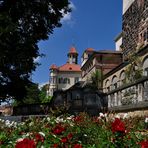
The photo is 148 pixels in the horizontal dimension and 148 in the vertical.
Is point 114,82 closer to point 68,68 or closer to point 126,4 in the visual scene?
point 126,4

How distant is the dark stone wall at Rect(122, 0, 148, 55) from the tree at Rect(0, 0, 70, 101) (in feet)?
66.4

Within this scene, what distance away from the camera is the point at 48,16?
64.8 ft

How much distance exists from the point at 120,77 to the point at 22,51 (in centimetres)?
2470

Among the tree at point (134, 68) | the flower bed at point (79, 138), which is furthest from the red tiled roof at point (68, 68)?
the flower bed at point (79, 138)

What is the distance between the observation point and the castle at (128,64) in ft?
42.3

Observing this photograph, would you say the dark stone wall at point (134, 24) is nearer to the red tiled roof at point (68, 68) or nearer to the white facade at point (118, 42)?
the white facade at point (118, 42)

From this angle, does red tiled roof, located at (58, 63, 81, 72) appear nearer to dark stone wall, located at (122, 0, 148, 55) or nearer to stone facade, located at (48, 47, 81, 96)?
stone facade, located at (48, 47, 81, 96)

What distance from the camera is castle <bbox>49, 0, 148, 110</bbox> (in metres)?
12.9

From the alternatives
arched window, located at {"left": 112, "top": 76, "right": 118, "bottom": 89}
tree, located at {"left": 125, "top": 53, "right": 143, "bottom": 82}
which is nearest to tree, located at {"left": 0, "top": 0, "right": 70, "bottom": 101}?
tree, located at {"left": 125, "top": 53, "right": 143, "bottom": 82}

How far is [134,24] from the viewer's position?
41844 millimetres

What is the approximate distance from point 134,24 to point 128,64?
6.99 metres

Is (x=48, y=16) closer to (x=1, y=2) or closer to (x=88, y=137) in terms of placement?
(x=1, y=2)

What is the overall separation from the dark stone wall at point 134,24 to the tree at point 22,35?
20.2 metres

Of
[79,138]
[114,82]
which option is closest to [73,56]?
[114,82]
